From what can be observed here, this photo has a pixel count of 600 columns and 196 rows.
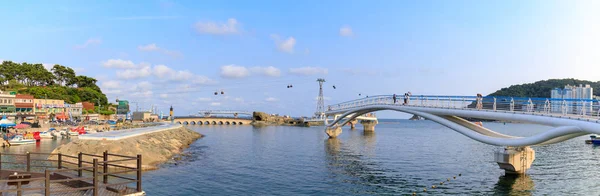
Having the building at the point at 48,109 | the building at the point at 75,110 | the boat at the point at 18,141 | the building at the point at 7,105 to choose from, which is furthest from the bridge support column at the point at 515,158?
the building at the point at 75,110

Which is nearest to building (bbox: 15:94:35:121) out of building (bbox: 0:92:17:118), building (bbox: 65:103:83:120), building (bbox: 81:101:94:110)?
building (bbox: 0:92:17:118)

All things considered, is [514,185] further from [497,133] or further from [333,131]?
[333,131]

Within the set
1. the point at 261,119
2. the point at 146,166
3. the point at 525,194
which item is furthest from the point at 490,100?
the point at 261,119

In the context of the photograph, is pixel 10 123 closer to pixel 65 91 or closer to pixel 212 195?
pixel 212 195

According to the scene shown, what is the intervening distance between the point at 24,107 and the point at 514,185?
384 ft

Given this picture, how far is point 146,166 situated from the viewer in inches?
1304

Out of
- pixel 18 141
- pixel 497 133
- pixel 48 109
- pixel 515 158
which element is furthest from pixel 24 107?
pixel 515 158

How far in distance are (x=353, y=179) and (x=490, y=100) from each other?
13349 millimetres

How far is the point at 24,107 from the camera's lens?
108 m

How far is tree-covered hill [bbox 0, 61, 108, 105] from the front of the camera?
13362 cm

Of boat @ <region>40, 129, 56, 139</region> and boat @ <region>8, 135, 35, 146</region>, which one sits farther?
boat @ <region>40, 129, 56, 139</region>

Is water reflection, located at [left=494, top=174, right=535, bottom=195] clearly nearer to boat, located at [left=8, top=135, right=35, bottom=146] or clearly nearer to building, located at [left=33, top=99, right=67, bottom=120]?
boat, located at [left=8, top=135, right=35, bottom=146]

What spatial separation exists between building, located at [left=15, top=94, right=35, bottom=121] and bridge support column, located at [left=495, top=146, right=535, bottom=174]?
351ft

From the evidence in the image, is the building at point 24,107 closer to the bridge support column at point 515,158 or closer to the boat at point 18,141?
the boat at point 18,141
